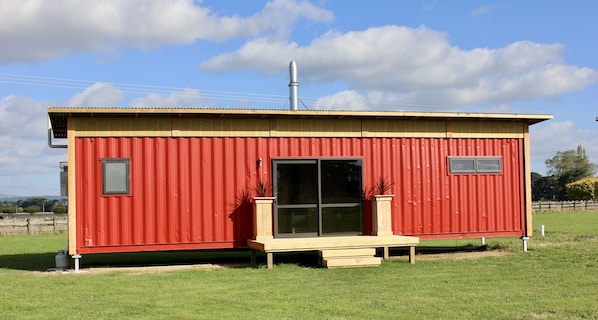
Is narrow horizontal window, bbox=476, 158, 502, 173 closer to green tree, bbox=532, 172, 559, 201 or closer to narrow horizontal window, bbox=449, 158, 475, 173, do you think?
narrow horizontal window, bbox=449, 158, 475, 173

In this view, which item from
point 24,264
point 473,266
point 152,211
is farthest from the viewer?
point 24,264

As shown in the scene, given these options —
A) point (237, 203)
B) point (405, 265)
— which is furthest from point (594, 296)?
point (237, 203)

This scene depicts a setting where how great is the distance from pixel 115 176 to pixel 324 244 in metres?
4.26

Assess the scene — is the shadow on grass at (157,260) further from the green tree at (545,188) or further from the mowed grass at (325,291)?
the green tree at (545,188)

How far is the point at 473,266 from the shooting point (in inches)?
467

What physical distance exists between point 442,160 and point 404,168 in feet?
3.10

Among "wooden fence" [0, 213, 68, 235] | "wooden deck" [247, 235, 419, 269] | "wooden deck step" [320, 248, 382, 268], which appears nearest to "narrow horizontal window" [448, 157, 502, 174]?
"wooden deck" [247, 235, 419, 269]

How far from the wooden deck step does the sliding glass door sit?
1454 mm

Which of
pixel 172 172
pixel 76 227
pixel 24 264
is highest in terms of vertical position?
pixel 172 172

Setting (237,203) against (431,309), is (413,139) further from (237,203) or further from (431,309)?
(431,309)

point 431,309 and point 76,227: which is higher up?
point 76,227

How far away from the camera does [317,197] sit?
13.5m

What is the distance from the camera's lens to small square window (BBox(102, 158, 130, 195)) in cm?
1254

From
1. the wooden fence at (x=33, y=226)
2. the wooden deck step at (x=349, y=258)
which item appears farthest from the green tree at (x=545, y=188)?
the wooden deck step at (x=349, y=258)
